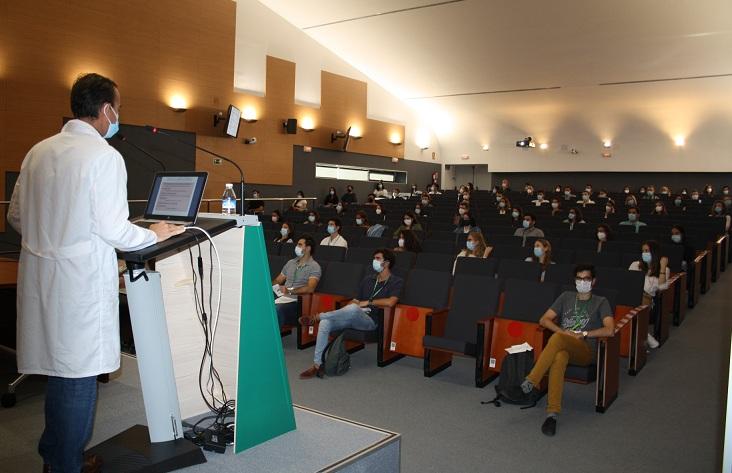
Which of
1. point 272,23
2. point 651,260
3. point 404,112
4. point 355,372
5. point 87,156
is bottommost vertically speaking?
point 355,372

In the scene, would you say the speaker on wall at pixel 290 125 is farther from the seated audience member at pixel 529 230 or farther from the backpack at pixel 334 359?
the backpack at pixel 334 359

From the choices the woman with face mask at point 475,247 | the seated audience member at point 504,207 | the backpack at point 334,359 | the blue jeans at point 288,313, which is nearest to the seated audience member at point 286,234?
the blue jeans at point 288,313

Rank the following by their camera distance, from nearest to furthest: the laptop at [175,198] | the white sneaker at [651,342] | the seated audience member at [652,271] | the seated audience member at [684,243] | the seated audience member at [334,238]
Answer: the laptop at [175,198] → the white sneaker at [651,342] → the seated audience member at [652,271] → the seated audience member at [684,243] → the seated audience member at [334,238]

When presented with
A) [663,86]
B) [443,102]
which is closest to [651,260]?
[663,86]

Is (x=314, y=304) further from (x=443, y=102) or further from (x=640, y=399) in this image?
(x=443, y=102)

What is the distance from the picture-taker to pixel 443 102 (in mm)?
20812

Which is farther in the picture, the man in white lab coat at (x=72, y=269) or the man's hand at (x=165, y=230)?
the man's hand at (x=165, y=230)

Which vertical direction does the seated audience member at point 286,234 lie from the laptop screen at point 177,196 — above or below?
below

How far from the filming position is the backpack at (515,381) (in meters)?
4.30

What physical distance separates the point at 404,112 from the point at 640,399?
59.3 ft

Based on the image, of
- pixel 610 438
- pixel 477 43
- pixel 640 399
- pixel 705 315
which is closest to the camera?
pixel 610 438

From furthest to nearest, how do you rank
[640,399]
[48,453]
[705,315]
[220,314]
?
[705,315] → [640,399] → [220,314] → [48,453]

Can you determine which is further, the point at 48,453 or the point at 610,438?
the point at 610,438

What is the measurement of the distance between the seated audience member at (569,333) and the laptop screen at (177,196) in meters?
2.73
